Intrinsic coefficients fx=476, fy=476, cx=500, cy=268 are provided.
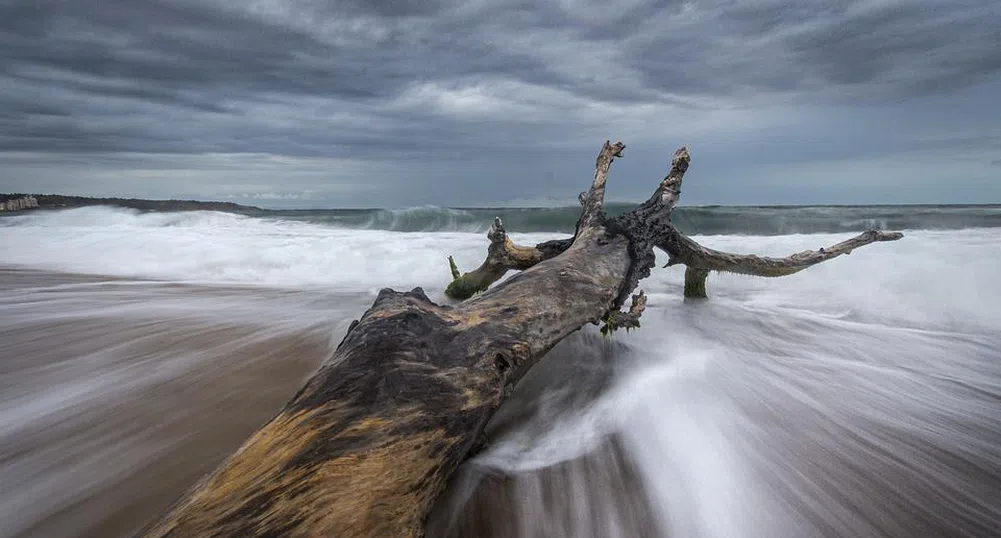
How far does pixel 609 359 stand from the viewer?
3.17 meters

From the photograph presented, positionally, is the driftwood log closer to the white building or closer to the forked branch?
the forked branch

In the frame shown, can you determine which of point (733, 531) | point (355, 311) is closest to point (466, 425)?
point (733, 531)

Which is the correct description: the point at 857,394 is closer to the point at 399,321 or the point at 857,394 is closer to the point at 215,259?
the point at 399,321

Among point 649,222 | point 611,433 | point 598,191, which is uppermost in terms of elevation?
point 598,191

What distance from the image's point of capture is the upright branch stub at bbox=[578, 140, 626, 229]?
4.14 metres

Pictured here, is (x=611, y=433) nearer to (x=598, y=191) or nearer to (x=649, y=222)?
(x=649, y=222)

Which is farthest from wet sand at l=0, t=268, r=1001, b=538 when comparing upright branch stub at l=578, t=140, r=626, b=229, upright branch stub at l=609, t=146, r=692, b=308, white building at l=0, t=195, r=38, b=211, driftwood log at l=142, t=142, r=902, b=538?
white building at l=0, t=195, r=38, b=211

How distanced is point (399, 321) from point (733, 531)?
1.33 meters

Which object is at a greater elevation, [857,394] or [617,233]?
[617,233]

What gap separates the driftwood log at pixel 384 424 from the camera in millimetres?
1102

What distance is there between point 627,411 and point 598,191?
272cm

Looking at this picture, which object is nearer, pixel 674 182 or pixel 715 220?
pixel 674 182

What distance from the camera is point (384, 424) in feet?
4.31

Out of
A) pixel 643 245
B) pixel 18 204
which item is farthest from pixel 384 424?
pixel 18 204
